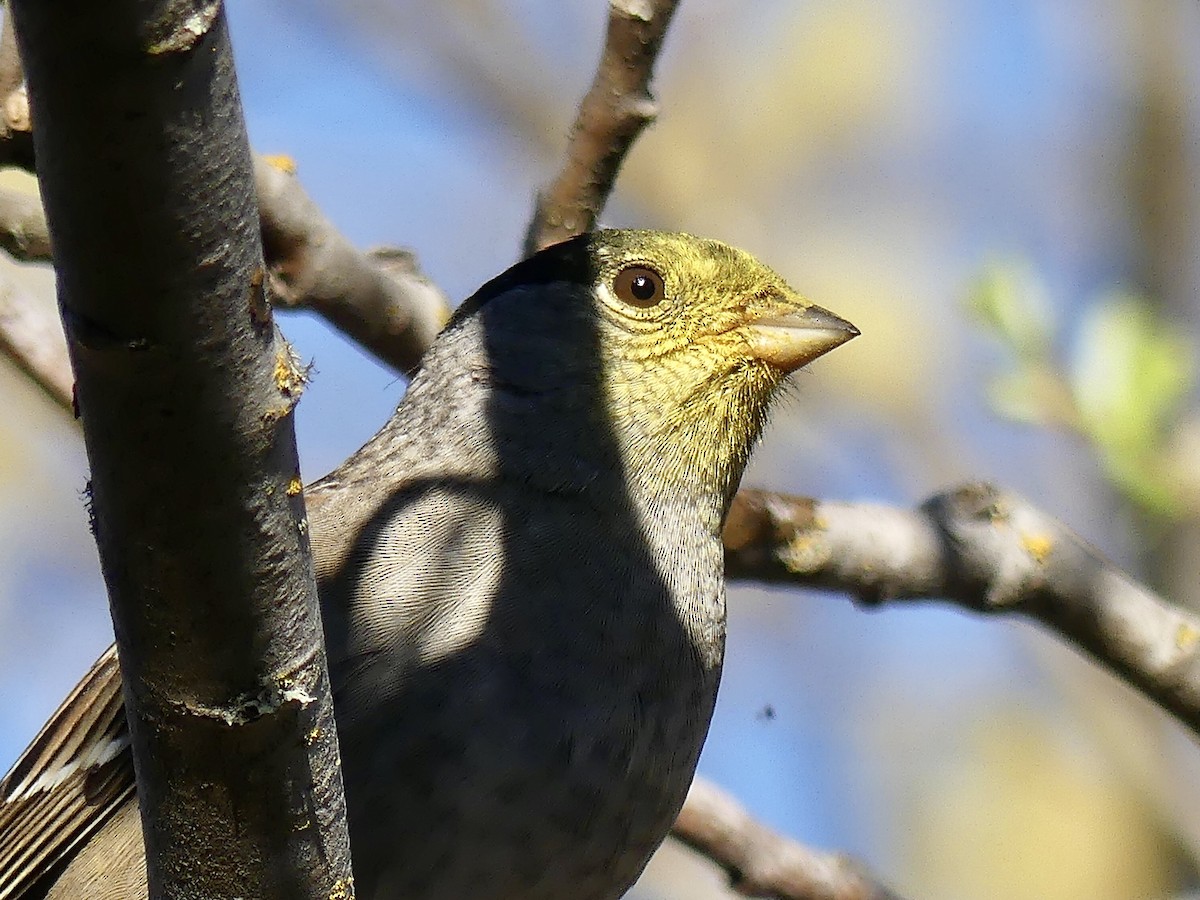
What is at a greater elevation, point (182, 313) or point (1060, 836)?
point (182, 313)

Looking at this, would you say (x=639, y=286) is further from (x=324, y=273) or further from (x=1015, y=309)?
(x=1015, y=309)

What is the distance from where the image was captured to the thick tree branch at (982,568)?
3795 mm

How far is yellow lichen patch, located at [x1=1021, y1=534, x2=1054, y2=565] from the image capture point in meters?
3.87

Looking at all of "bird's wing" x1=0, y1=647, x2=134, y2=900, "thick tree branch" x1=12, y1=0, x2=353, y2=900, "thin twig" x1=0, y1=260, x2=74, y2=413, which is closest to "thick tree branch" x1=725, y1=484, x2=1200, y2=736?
"bird's wing" x1=0, y1=647, x2=134, y2=900

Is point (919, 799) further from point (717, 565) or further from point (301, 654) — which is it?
point (301, 654)

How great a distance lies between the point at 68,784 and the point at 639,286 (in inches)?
62.4

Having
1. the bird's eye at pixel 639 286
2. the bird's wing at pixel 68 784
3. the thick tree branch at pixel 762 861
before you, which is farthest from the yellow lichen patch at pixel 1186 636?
the bird's wing at pixel 68 784

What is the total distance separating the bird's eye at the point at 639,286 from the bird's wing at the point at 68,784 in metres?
1.34

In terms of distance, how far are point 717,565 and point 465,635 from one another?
31.6 inches

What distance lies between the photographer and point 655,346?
3.59 meters

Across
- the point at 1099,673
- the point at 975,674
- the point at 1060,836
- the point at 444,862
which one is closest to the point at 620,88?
the point at 444,862

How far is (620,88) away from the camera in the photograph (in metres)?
3.72

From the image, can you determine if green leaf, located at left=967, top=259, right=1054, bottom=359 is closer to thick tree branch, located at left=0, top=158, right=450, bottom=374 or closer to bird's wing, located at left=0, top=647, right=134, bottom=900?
thick tree branch, located at left=0, top=158, right=450, bottom=374

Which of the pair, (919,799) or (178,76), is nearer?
(178,76)
